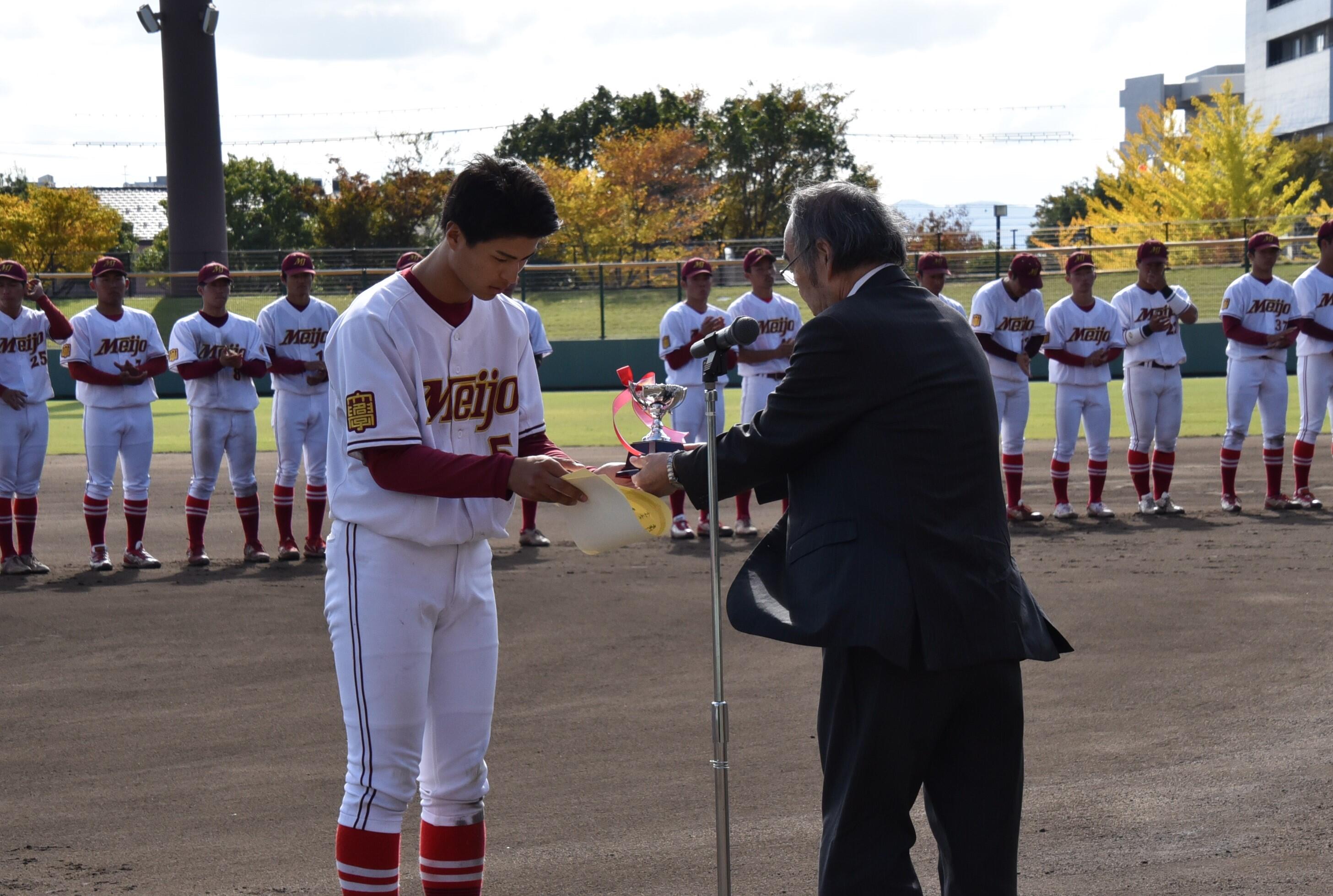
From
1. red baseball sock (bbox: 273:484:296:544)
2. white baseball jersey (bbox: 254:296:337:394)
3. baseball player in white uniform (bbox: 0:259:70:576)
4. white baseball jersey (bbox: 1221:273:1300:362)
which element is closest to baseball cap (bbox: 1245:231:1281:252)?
white baseball jersey (bbox: 1221:273:1300:362)

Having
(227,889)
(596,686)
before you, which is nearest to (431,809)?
(227,889)

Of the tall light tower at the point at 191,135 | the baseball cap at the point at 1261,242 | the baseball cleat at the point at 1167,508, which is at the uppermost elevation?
the tall light tower at the point at 191,135

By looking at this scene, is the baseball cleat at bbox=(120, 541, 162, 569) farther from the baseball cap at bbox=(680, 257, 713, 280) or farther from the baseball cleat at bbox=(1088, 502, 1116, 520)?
the baseball cleat at bbox=(1088, 502, 1116, 520)

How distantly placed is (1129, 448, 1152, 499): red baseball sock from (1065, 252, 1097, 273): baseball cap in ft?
5.82

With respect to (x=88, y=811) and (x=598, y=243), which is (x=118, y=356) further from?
(x=598, y=243)

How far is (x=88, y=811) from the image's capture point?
478cm

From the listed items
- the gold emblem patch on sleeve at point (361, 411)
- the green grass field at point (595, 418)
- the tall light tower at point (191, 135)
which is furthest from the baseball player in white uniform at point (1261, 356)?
the tall light tower at point (191, 135)

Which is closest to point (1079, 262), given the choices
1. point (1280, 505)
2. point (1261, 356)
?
point (1261, 356)

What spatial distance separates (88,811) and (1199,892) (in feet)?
12.9

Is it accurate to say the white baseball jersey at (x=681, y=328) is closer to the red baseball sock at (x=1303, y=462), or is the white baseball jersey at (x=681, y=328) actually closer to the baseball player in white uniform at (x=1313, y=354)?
the baseball player in white uniform at (x=1313, y=354)

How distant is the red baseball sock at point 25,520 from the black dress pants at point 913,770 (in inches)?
345

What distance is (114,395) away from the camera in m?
9.96

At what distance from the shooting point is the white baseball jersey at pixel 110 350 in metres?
9.86

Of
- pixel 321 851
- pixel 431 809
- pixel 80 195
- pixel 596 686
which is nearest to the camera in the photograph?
pixel 431 809
